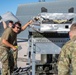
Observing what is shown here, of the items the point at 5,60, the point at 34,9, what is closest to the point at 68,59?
the point at 5,60

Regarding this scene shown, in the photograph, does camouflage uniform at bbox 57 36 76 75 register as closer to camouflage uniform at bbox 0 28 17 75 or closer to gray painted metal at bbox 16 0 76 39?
camouflage uniform at bbox 0 28 17 75

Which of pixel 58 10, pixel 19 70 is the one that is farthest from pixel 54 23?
pixel 58 10

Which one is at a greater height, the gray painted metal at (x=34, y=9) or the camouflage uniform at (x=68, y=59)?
the camouflage uniform at (x=68, y=59)

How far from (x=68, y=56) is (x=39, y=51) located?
10.2 ft

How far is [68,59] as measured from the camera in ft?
14.7

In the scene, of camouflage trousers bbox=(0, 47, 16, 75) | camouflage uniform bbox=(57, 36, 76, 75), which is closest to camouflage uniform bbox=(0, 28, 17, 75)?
camouflage trousers bbox=(0, 47, 16, 75)

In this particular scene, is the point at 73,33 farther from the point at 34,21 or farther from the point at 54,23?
the point at 34,21

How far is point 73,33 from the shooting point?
176 inches

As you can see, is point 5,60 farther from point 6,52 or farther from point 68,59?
point 68,59

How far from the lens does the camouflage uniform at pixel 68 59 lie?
4.46 metres

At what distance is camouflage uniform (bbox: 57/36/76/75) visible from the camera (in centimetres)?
446

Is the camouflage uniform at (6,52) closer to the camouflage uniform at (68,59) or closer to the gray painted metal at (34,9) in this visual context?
the camouflage uniform at (68,59)

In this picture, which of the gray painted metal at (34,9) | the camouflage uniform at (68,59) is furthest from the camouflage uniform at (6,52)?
the gray painted metal at (34,9)

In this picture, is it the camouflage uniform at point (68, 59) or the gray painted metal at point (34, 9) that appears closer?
the camouflage uniform at point (68, 59)
